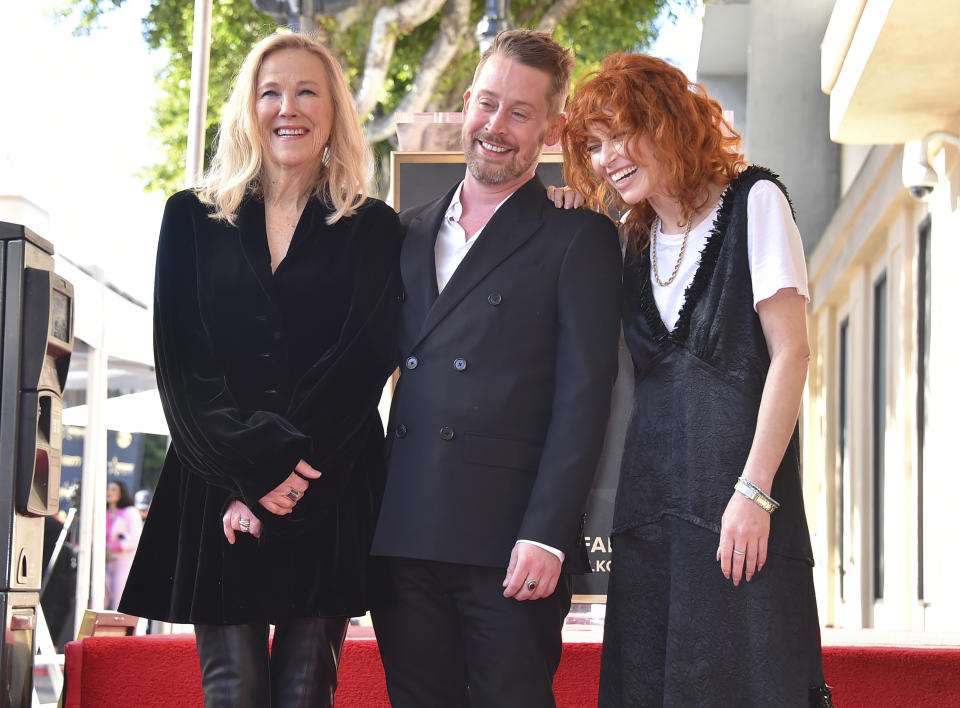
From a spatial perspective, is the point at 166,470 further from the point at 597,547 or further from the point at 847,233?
the point at 847,233

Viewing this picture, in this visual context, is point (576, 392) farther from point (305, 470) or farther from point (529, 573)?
point (305, 470)

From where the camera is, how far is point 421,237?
266 centimetres

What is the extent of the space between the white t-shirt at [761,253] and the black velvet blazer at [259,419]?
591 millimetres

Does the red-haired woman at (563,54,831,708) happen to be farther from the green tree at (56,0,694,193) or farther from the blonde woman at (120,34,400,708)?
the green tree at (56,0,694,193)

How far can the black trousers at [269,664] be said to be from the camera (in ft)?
7.72

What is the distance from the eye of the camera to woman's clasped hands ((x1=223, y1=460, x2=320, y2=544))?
2393 mm

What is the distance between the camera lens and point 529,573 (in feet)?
7.66

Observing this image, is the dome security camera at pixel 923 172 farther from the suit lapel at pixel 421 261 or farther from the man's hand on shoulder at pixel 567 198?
the suit lapel at pixel 421 261

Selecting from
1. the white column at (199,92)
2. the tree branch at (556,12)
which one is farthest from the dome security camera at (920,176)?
the tree branch at (556,12)

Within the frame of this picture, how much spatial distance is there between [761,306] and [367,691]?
183 cm

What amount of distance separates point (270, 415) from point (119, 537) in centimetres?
953

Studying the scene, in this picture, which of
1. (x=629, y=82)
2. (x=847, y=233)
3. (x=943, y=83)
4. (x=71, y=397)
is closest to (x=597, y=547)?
(x=629, y=82)

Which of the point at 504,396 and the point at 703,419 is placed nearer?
the point at 703,419

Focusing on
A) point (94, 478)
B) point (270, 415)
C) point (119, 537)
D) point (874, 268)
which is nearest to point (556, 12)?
point (874, 268)
